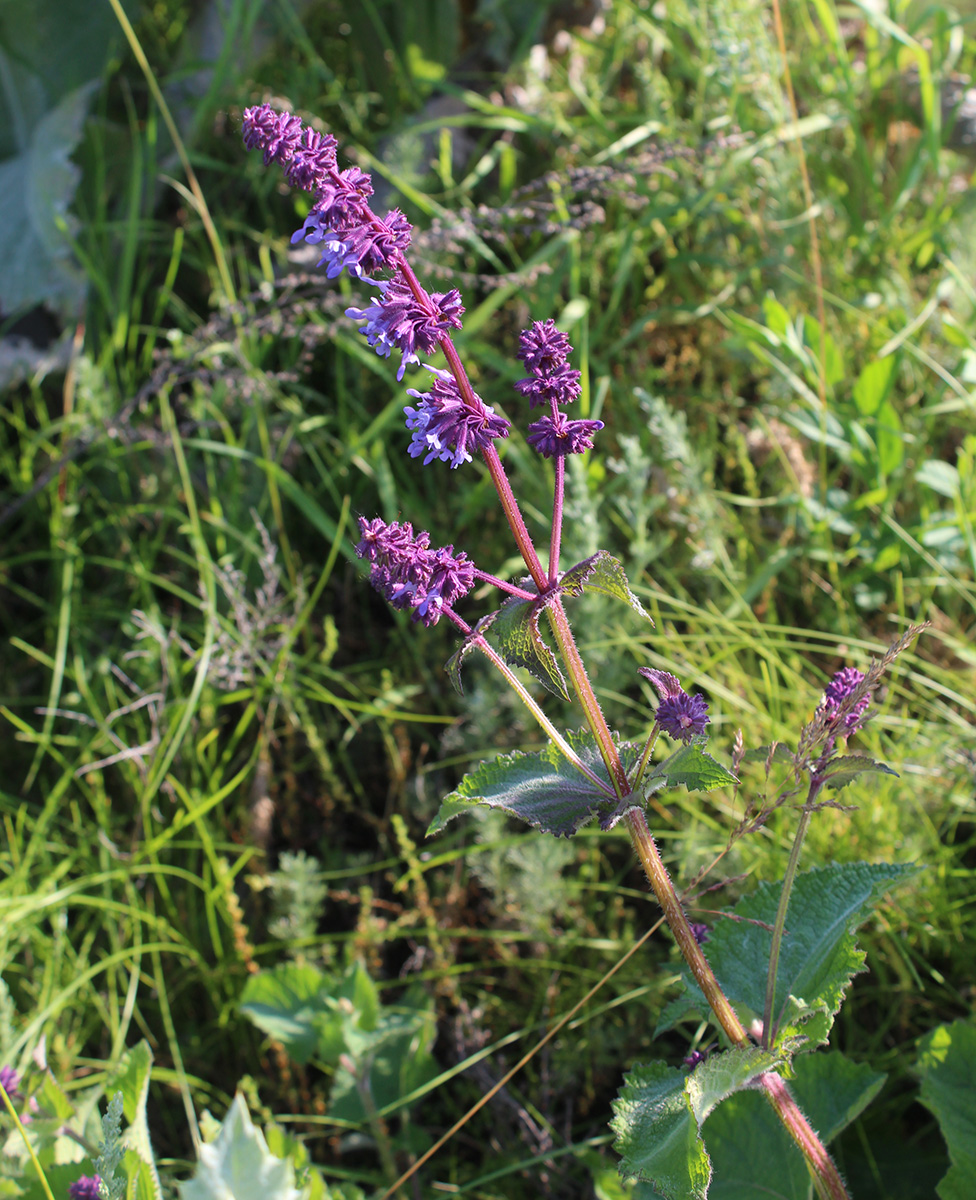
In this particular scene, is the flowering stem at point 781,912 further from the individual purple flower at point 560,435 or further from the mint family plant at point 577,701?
the individual purple flower at point 560,435

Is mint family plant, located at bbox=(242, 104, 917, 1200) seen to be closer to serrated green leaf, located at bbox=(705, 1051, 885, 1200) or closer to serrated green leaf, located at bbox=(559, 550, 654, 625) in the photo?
serrated green leaf, located at bbox=(559, 550, 654, 625)

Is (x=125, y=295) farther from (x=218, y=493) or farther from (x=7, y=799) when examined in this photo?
(x=7, y=799)

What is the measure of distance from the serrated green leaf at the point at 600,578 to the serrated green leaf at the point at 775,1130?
84 cm

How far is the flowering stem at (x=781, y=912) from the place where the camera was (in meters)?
1.14

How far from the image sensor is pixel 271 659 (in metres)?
2.40

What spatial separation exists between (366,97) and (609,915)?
272 centimetres

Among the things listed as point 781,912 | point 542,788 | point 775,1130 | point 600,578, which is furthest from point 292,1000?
point 600,578

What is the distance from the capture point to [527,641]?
3.81ft

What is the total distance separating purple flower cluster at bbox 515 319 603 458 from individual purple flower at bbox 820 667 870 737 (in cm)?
42

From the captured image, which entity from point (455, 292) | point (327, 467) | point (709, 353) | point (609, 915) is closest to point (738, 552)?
point (709, 353)

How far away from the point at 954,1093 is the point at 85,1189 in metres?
1.30

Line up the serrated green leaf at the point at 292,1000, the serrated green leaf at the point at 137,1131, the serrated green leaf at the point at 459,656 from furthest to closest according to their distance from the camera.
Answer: the serrated green leaf at the point at 292,1000 → the serrated green leaf at the point at 137,1131 → the serrated green leaf at the point at 459,656

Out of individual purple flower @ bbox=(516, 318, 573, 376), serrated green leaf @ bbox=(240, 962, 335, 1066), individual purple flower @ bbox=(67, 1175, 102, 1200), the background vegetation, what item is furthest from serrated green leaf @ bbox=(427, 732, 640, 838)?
serrated green leaf @ bbox=(240, 962, 335, 1066)

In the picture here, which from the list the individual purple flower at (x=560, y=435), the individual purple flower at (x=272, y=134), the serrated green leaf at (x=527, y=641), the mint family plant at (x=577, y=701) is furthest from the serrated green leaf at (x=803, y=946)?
the individual purple flower at (x=272, y=134)
